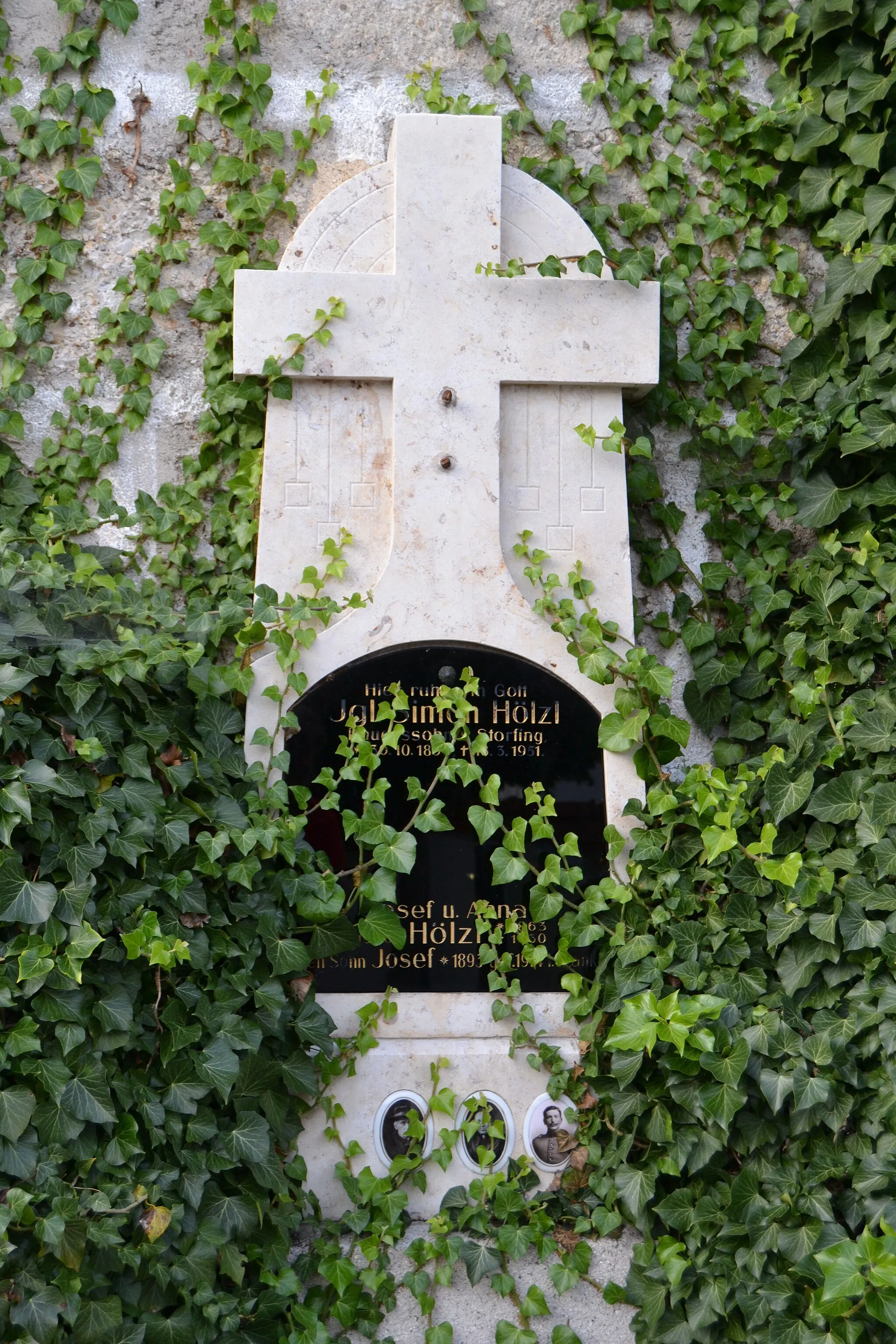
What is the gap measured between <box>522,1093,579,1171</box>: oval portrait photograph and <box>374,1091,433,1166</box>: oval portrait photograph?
308 millimetres

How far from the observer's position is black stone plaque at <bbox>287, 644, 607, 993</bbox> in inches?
145

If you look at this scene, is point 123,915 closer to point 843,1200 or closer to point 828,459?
point 843,1200

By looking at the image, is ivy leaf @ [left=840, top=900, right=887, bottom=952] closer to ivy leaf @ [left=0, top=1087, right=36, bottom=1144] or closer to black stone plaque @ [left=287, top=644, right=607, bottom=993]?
black stone plaque @ [left=287, top=644, right=607, bottom=993]

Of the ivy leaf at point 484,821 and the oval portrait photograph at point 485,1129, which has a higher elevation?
the ivy leaf at point 484,821

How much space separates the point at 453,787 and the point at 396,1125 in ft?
3.40

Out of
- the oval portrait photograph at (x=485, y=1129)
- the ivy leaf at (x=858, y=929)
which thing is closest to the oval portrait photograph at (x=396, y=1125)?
the oval portrait photograph at (x=485, y=1129)

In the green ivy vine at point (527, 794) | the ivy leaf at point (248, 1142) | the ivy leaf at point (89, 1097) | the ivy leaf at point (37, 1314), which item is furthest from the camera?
the ivy leaf at point (248, 1142)

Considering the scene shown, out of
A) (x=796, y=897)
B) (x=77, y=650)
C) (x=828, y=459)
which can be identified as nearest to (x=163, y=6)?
(x=77, y=650)

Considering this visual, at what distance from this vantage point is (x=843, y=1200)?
11.1 ft

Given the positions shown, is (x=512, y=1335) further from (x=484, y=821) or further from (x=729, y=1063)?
(x=484, y=821)

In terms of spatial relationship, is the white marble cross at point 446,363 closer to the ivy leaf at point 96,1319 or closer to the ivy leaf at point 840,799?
the ivy leaf at point 840,799

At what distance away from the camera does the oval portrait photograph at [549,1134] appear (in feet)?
11.9

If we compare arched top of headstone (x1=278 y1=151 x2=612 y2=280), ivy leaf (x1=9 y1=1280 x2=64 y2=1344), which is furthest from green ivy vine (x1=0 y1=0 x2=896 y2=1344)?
arched top of headstone (x1=278 y1=151 x2=612 y2=280)

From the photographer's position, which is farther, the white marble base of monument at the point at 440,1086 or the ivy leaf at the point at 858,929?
the white marble base of monument at the point at 440,1086
